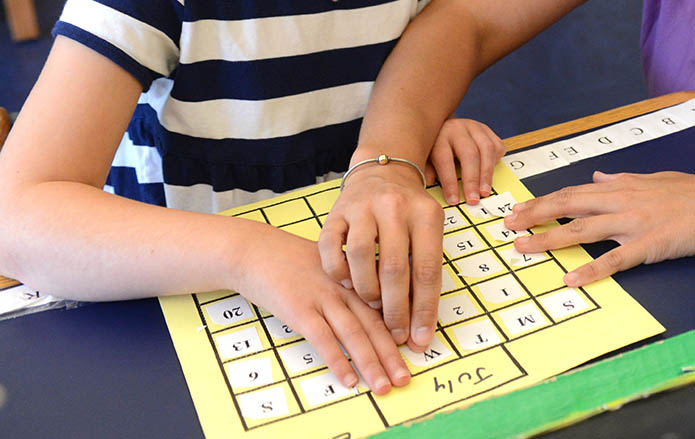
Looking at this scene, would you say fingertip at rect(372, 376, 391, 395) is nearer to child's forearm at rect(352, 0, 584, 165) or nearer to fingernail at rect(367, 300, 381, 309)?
fingernail at rect(367, 300, 381, 309)

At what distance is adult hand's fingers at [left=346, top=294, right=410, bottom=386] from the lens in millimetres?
515

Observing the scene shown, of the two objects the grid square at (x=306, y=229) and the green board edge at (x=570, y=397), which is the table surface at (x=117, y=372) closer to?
the green board edge at (x=570, y=397)

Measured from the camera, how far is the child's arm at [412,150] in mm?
550

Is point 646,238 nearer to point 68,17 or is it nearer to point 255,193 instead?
point 255,193

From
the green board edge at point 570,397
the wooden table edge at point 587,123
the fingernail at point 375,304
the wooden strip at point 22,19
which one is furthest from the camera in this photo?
the wooden strip at point 22,19

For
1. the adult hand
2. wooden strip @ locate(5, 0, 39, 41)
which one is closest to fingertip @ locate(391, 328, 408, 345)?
the adult hand

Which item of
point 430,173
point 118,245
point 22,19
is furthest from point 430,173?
point 22,19

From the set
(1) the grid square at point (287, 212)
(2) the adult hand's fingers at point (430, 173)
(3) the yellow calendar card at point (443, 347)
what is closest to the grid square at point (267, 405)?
(3) the yellow calendar card at point (443, 347)

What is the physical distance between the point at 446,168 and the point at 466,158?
0.03m

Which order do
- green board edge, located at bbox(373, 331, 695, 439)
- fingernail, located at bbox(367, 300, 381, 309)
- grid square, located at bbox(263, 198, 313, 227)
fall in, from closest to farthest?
green board edge, located at bbox(373, 331, 695, 439) < fingernail, located at bbox(367, 300, 381, 309) < grid square, located at bbox(263, 198, 313, 227)

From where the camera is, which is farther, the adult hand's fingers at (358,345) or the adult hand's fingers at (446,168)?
the adult hand's fingers at (446,168)

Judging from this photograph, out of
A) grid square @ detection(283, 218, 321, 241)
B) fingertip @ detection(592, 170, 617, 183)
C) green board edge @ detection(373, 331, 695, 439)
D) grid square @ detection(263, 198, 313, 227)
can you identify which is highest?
grid square @ detection(263, 198, 313, 227)

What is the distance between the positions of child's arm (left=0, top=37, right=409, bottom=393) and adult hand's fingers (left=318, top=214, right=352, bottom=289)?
0.8 inches

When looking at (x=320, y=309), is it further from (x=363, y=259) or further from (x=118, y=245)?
(x=118, y=245)
